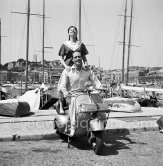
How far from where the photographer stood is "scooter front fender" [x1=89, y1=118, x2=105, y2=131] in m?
4.84

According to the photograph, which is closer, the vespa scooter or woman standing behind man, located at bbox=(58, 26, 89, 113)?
the vespa scooter

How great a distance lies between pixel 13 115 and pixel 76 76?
4031 mm

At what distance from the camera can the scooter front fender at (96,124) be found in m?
4.84

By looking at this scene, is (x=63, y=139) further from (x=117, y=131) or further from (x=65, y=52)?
(x=65, y=52)

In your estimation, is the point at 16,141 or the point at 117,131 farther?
the point at 117,131

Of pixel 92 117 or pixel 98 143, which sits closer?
pixel 98 143

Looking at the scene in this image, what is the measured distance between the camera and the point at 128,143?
19.1 ft

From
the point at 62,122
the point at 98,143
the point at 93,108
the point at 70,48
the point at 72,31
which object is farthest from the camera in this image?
the point at 70,48

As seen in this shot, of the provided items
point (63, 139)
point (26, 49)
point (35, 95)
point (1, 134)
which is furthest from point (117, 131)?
point (26, 49)

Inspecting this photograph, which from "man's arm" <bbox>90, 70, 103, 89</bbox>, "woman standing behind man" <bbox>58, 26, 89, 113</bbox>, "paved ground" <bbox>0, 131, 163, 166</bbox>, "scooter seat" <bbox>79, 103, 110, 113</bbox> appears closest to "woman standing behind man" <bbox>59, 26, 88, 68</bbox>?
"woman standing behind man" <bbox>58, 26, 89, 113</bbox>

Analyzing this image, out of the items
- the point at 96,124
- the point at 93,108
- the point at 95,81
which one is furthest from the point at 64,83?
the point at 96,124

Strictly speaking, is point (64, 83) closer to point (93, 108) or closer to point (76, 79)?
point (76, 79)

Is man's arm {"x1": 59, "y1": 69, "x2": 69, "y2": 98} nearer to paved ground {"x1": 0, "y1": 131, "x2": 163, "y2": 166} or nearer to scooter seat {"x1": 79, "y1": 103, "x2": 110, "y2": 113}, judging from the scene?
scooter seat {"x1": 79, "y1": 103, "x2": 110, "y2": 113}

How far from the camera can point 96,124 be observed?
4891 mm
